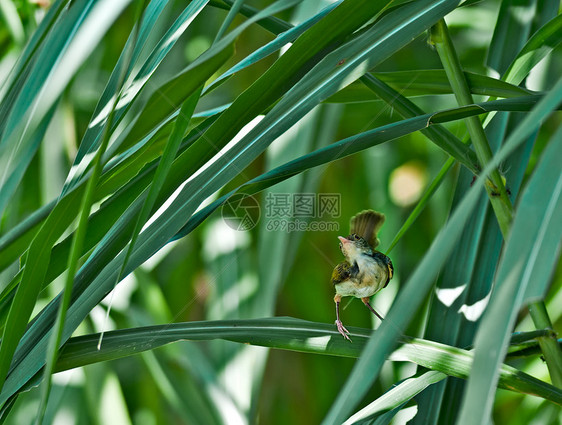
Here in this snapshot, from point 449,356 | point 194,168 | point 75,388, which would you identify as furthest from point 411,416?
point 75,388

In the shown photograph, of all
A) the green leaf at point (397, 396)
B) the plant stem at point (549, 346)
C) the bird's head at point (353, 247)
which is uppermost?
the bird's head at point (353, 247)

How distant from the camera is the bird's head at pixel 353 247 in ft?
0.99

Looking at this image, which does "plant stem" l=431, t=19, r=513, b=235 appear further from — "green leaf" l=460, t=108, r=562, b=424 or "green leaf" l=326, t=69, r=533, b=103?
"green leaf" l=460, t=108, r=562, b=424

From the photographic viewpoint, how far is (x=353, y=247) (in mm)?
304

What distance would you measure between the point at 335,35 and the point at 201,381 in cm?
55

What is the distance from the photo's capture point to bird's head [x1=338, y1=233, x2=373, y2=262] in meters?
0.30

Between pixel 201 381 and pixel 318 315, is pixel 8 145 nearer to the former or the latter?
pixel 201 381

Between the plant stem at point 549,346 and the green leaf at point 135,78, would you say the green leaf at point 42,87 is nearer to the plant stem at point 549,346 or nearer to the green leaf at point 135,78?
the green leaf at point 135,78

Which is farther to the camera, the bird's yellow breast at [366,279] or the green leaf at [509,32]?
the green leaf at [509,32]

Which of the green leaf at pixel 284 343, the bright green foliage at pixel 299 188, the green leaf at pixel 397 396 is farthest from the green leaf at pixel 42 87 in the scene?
the green leaf at pixel 397 396

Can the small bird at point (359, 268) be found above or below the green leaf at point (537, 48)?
below

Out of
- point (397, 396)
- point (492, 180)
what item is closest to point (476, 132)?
point (492, 180)

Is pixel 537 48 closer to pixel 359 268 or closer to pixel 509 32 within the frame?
pixel 509 32

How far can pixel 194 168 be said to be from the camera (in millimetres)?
311
